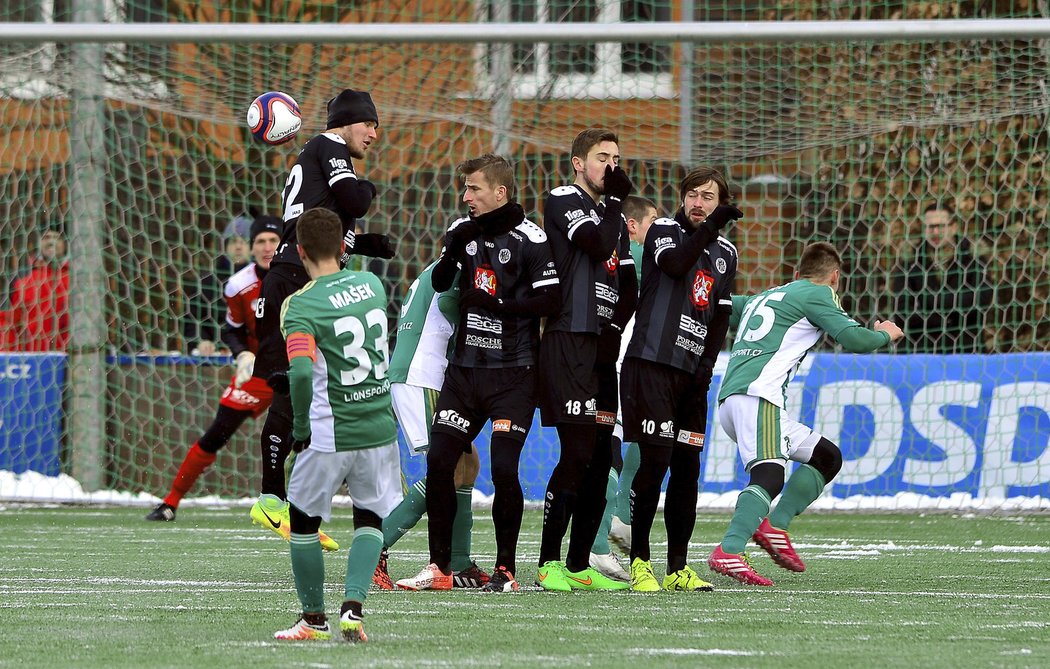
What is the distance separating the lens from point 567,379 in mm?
6707

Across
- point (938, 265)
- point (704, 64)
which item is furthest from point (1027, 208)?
point (704, 64)

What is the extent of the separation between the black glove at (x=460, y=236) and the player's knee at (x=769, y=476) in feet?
Answer: 5.68

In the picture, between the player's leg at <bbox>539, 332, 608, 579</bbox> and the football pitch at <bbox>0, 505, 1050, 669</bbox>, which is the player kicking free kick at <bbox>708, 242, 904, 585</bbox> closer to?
the football pitch at <bbox>0, 505, 1050, 669</bbox>

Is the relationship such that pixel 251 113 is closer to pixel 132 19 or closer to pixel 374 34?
pixel 374 34

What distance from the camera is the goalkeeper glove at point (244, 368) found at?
1064 cm

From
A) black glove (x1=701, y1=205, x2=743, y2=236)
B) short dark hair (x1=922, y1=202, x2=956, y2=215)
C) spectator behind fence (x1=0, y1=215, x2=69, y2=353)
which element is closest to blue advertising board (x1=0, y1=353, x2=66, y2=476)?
spectator behind fence (x1=0, y1=215, x2=69, y2=353)

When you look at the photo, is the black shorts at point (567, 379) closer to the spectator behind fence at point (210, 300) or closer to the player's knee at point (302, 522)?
the player's knee at point (302, 522)

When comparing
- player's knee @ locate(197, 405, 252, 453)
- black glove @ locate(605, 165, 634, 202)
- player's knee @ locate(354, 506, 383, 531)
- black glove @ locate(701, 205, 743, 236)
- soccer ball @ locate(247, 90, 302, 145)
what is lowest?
player's knee @ locate(197, 405, 252, 453)

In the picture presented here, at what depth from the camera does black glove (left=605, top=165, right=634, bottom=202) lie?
22.1 ft

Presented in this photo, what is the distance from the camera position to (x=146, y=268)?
1284 centimetres

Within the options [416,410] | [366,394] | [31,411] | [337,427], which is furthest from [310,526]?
[31,411]

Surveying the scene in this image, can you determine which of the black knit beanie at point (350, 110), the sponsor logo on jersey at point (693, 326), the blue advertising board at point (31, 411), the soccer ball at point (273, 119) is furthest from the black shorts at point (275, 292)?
the blue advertising board at point (31, 411)

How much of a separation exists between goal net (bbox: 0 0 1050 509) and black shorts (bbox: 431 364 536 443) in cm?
536

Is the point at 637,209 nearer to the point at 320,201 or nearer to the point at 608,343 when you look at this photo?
the point at 608,343
